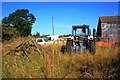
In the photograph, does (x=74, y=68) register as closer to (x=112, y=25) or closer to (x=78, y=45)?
(x=78, y=45)

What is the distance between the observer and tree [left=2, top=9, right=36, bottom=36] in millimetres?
50719

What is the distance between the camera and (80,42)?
43.1 feet

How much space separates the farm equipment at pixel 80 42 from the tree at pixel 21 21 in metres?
34.8

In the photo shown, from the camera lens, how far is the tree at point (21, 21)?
5072 cm

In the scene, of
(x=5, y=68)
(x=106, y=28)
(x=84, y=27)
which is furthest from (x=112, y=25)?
(x=5, y=68)

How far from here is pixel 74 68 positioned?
7.50 m

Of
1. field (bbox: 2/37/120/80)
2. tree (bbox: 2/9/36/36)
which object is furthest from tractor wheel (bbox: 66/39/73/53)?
tree (bbox: 2/9/36/36)

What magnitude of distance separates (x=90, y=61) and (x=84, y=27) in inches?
296

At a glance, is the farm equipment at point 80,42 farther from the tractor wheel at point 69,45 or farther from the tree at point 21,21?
the tree at point 21,21

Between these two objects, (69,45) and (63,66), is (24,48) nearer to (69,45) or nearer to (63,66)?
(69,45)

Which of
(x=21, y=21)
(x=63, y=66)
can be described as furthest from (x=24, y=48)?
(x=21, y=21)

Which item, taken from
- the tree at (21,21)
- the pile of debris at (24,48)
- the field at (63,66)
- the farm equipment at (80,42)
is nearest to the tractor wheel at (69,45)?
the farm equipment at (80,42)

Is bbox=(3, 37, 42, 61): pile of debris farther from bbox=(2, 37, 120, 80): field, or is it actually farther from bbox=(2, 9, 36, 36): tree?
bbox=(2, 9, 36, 36): tree

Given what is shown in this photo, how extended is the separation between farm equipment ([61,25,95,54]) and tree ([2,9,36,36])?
34794mm
